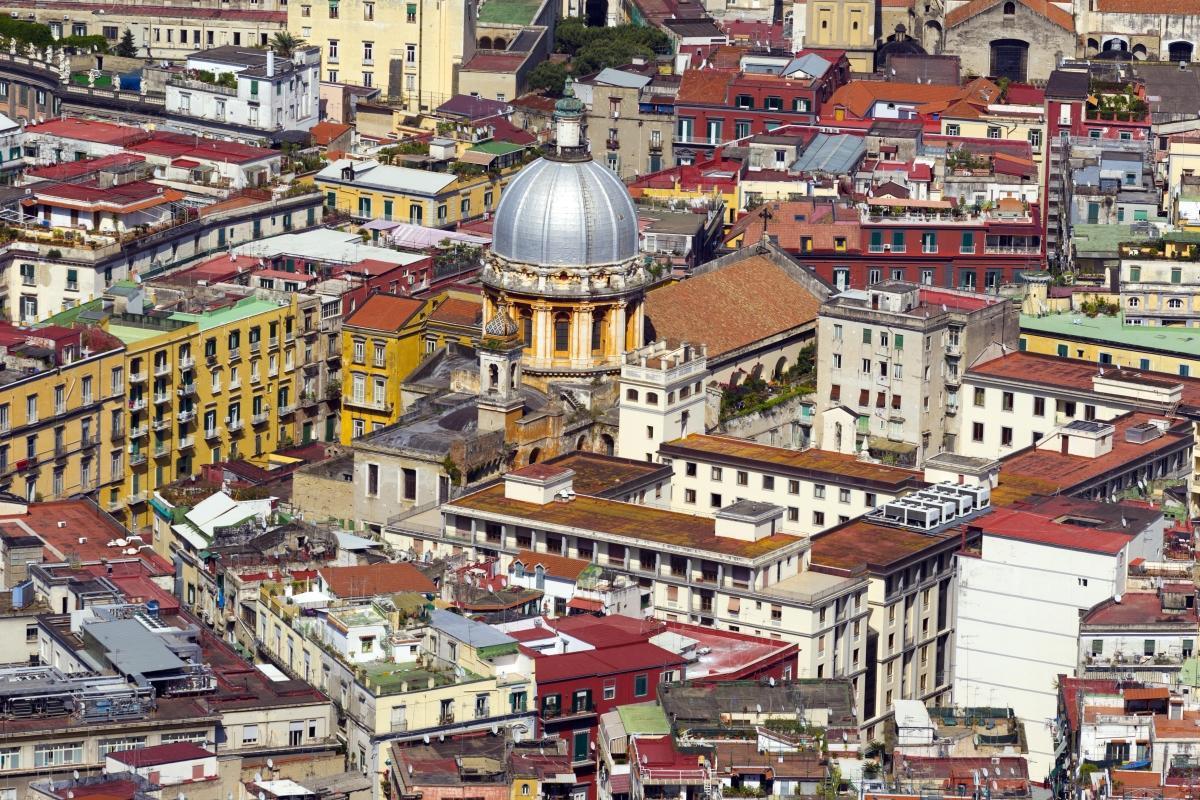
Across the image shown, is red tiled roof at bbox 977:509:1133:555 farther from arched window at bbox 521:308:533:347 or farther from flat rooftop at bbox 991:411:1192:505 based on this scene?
arched window at bbox 521:308:533:347

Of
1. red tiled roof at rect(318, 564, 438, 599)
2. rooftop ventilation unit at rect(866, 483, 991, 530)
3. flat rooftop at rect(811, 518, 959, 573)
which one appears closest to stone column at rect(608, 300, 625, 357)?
rooftop ventilation unit at rect(866, 483, 991, 530)

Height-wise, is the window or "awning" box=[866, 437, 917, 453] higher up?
"awning" box=[866, 437, 917, 453]

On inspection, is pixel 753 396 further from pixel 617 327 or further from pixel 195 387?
pixel 195 387

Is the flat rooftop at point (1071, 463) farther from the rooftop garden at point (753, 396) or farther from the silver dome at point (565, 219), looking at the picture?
the silver dome at point (565, 219)

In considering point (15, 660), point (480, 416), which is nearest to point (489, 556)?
point (480, 416)

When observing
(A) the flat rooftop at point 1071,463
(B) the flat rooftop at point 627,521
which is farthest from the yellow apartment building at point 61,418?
(A) the flat rooftop at point 1071,463

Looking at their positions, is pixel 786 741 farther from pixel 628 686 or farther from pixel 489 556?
pixel 489 556

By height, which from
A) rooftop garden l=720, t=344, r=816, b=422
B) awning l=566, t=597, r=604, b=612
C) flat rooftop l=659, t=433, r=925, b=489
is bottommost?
awning l=566, t=597, r=604, b=612

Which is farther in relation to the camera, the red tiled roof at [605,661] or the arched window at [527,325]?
the arched window at [527,325]
